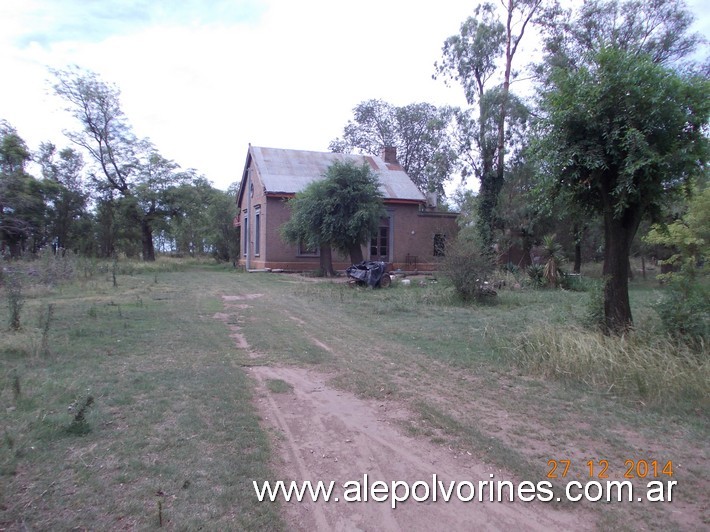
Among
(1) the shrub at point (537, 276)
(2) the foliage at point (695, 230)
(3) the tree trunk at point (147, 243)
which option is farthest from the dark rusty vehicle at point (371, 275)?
(3) the tree trunk at point (147, 243)

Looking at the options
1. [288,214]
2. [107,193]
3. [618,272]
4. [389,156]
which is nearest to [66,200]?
[107,193]

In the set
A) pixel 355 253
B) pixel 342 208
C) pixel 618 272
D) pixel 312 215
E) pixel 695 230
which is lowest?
pixel 618 272

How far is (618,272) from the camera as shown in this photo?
7930mm

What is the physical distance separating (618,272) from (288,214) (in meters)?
20.9

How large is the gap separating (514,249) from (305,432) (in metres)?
22.6

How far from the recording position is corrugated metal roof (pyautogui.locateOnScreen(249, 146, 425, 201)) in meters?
27.0

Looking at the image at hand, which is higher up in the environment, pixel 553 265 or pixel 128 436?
pixel 553 265

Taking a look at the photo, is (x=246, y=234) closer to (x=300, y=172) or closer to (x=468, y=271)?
(x=300, y=172)

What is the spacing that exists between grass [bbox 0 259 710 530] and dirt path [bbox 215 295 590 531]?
19cm

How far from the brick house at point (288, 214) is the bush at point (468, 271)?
40.0 ft

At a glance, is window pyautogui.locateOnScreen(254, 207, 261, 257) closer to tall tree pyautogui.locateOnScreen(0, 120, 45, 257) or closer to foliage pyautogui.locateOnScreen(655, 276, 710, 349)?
tall tree pyautogui.locateOnScreen(0, 120, 45, 257)

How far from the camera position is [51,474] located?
11.7ft

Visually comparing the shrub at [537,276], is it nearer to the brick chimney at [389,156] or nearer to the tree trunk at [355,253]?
the tree trunk at [355,253]

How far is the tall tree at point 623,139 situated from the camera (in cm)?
700
